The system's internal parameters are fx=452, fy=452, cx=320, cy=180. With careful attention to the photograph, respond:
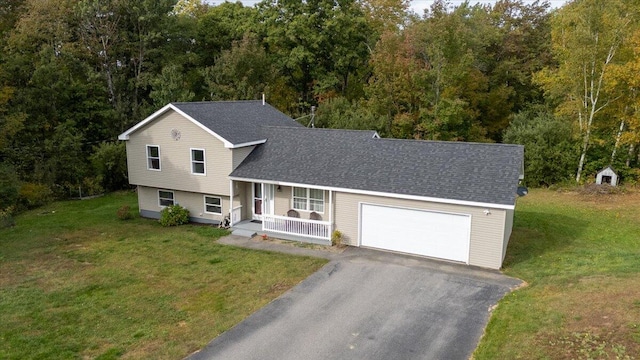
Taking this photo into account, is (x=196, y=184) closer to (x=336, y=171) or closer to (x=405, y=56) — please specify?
(x=336, y=171)

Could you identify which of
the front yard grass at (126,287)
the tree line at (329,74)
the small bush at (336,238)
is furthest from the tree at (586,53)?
the front yard grass at (126,287)

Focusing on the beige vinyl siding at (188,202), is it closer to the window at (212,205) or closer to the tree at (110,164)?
the window at (212,205)

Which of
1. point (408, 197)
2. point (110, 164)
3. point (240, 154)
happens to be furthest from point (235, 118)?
point (110, 164)

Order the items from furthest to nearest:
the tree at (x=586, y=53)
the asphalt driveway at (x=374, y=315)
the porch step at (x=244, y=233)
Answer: the tree at (x=586, y=53) < the porch step at (x=244, y=233) < the asphalt driveway at (x=374, y=315)

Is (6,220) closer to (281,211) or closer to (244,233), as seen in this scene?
(244,233)

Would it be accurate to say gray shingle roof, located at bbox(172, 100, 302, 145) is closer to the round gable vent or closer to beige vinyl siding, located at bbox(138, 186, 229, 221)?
the round gable vent

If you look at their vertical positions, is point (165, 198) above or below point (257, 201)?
below

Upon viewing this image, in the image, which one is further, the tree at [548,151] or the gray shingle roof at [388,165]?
the tree at [548,151]
